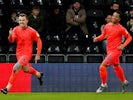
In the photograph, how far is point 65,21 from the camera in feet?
47.4

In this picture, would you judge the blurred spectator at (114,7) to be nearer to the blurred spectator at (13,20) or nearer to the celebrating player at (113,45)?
the celebrating player at (113,45)

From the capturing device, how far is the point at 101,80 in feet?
43.2

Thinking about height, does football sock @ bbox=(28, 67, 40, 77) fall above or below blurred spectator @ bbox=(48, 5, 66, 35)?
below

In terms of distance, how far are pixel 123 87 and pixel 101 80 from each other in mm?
890

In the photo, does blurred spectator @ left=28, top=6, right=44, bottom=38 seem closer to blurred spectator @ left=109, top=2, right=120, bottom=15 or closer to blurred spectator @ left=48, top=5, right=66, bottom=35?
blurred spectator @ left=48, top=5, right=66, bottom=35

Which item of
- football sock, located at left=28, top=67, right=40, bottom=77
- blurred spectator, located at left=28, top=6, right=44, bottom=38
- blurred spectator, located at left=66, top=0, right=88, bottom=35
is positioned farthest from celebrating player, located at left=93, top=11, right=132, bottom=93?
blurred spectator, located at left=28, top=6, right=44, bottom=38

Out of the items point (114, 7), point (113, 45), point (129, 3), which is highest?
point (129, 3)

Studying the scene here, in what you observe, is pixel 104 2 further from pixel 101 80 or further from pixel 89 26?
pixel 101 80

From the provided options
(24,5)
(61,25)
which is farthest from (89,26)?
(24,5)

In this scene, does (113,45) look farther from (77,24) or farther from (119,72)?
(77,24)

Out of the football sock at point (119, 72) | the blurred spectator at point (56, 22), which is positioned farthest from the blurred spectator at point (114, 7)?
the football sock at point (119, 72)

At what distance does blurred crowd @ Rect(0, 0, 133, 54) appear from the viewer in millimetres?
13938

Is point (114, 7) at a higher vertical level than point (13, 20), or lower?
higher

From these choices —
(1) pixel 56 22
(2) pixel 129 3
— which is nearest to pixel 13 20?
(1) pixel 56 22
